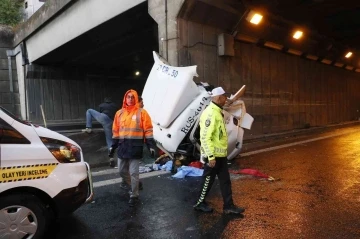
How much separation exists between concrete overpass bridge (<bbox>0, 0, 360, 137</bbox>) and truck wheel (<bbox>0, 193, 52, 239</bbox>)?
6.75m

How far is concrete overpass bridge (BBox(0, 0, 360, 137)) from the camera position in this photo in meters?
10.4

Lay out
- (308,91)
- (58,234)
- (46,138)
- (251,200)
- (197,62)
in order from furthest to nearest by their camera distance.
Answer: (308,91) < (197,62) < (251,200) < (58,234) < (46,138)

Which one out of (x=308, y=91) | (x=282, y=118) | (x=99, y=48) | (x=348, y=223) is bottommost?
(x=348, y=223)

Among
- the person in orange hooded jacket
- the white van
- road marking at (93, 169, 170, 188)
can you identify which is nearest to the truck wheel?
the white van

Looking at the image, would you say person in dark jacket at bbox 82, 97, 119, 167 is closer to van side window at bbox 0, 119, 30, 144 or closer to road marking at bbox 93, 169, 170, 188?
road marking at bbox 93, 169, 170, 188

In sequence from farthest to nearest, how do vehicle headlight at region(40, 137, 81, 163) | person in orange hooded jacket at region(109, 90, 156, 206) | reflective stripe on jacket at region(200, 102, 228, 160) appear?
person in orange hooded jacket at region(109, 90, 156, 206) → reflective stripe on jacket at region(200, 102, 228, 160) → vehicle headlight at region(40, 137, 81, 163)

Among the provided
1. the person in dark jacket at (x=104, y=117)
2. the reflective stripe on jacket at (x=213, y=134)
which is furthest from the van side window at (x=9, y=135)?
the person in dark jacket at (x=104, y=117)

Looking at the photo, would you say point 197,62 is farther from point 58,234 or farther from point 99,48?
point 99,48

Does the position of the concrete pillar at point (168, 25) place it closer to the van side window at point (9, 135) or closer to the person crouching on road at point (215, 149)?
the person crouching on road at point (215, 149)

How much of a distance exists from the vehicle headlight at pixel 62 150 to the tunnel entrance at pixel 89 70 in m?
9.26

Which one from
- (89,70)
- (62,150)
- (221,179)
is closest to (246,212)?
(221,179)

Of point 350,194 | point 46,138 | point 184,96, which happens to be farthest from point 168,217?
point 184,96

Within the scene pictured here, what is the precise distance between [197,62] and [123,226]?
6678 mm

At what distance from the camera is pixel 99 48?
17219 mm
